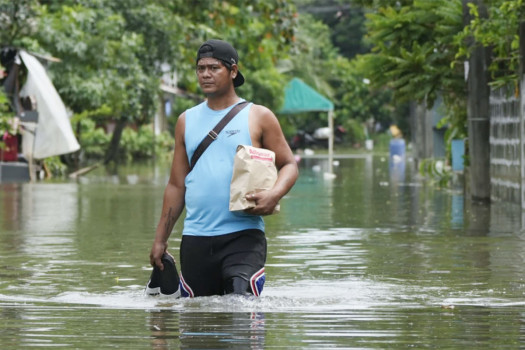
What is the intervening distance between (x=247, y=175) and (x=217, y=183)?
0.28 meters

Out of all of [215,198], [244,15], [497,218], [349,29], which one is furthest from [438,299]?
[349,29]

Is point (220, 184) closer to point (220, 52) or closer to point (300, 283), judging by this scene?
point (220, 52)

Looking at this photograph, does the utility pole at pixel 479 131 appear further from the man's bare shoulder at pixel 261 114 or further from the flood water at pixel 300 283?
the man's bare shoulder at pixel 261 114

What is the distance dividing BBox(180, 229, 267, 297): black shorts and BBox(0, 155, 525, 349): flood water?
15 centimetres

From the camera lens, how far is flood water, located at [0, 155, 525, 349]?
7727 millimetres

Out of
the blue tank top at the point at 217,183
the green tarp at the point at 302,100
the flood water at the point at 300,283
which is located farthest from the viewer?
the green tarp at the point at 302,100

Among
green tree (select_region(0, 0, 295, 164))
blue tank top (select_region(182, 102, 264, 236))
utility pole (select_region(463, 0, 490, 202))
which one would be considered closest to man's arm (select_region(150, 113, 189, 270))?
blue tank top (select_region(182, 102, 264, 236))

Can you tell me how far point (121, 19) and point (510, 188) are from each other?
1590 cm

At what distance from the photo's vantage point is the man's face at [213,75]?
8.40 m

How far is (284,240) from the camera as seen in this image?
15195 millimetres

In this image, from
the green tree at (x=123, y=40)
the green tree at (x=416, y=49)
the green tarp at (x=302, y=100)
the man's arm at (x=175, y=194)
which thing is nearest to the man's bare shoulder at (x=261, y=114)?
the man's arm at (x=175, y=194)

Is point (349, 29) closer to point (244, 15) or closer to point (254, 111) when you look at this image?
point (244, 15)

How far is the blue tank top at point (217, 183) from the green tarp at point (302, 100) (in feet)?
186

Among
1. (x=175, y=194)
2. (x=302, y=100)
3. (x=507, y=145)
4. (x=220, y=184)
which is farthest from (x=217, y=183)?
(x=302, y=100)
